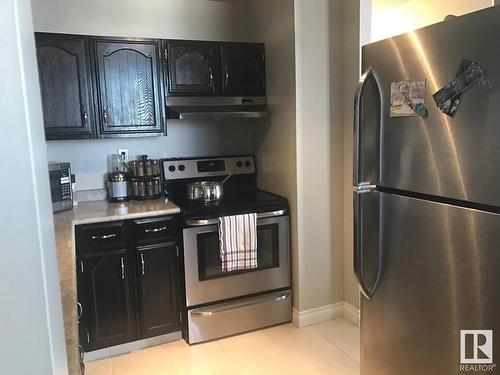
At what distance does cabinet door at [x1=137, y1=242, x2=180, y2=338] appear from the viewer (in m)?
2.63

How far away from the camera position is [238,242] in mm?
2729

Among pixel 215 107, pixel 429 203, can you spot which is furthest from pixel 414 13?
pixel 429 203

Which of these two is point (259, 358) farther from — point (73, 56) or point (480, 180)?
point (73, 56)

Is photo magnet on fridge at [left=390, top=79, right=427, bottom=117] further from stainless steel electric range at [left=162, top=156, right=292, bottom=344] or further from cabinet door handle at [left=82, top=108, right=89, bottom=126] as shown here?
cabinet door handle at [left=82, top=108, right=89, bottom=126]

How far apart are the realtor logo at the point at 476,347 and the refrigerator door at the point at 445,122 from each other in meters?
0.41

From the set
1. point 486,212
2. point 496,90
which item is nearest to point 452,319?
point 486,212

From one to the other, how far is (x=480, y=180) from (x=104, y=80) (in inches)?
96.5

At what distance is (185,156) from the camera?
333 cm

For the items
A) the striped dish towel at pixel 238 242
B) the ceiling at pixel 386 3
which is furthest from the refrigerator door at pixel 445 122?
the ceiling at pixel 386 3

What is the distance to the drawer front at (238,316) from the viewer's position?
8.96 ft

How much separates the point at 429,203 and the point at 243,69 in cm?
211

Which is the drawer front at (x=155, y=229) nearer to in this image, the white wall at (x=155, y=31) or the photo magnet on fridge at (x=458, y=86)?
the white wall at (x=155, y=31)

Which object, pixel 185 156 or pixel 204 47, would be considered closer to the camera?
pixel 204 47

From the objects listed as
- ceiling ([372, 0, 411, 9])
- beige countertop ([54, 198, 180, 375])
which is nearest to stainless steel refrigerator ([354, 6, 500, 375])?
beige countertop ([54, 198, 180, 375])
